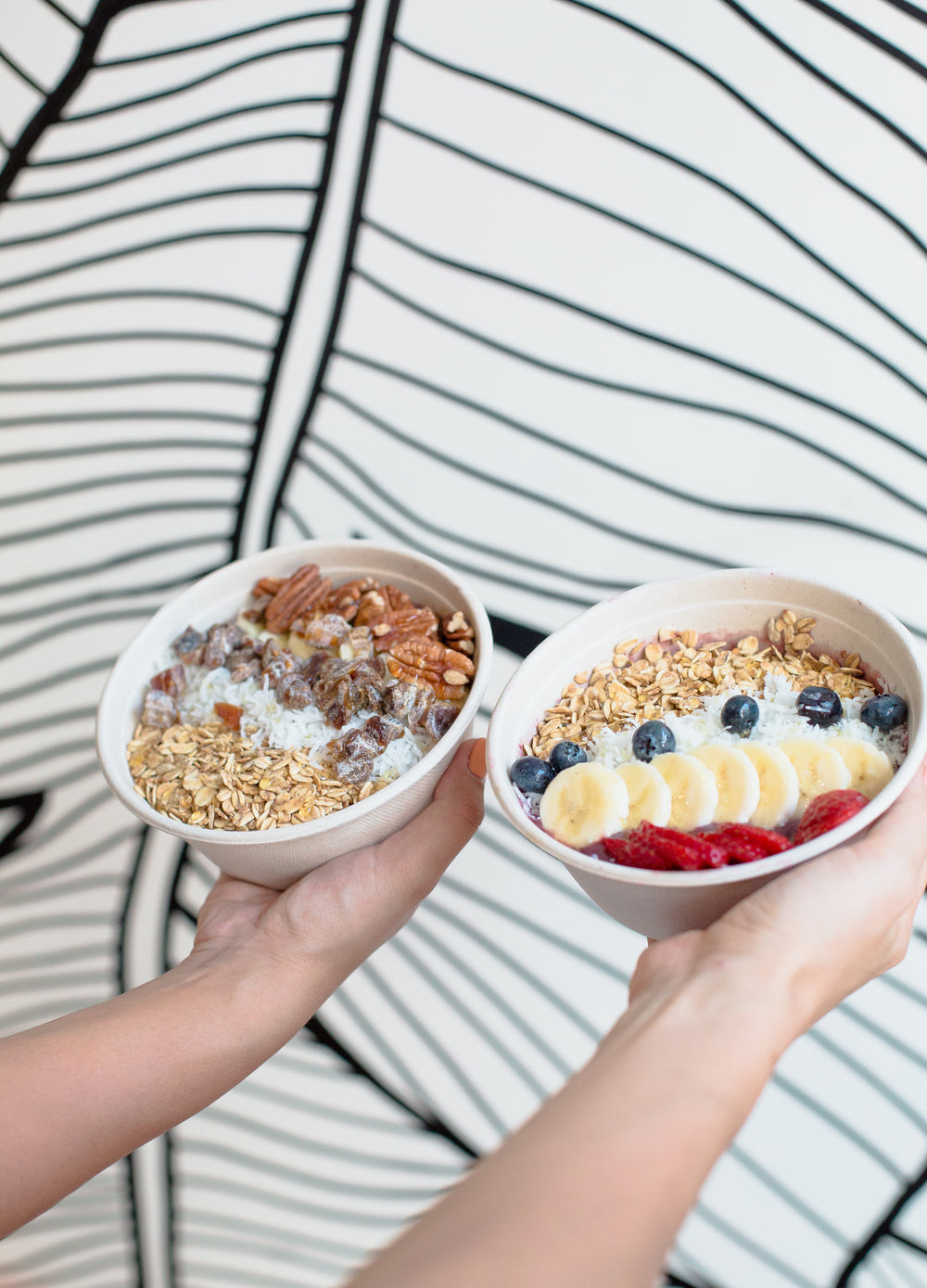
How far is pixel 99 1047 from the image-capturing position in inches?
48.6

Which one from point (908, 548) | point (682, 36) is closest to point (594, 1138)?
point (908, 548)

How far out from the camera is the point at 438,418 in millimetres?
1975

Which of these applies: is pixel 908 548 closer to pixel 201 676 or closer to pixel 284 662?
pixel 284 662

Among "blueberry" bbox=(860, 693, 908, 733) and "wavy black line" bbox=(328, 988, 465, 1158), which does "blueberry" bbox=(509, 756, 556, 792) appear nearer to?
"blueberry" bbox=(860, 693, 908, 733)

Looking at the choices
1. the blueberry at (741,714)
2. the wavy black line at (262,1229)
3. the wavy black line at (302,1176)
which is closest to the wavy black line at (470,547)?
the blueberry at (741,714)

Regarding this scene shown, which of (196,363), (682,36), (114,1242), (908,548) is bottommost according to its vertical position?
(114,1242)

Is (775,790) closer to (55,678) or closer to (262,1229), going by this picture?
(262,1229)

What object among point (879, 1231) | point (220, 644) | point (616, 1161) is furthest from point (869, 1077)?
point (220, 644)

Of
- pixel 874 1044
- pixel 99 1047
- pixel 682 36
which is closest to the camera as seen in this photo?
pixel 99 1047

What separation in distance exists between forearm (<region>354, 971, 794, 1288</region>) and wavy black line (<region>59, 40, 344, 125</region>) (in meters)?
1.74

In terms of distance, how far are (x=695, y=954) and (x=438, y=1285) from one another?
0.43 metres

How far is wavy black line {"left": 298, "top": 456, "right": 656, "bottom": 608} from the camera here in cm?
200

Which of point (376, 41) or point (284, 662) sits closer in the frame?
point (284, 662)

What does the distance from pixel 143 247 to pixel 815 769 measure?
175 cm
